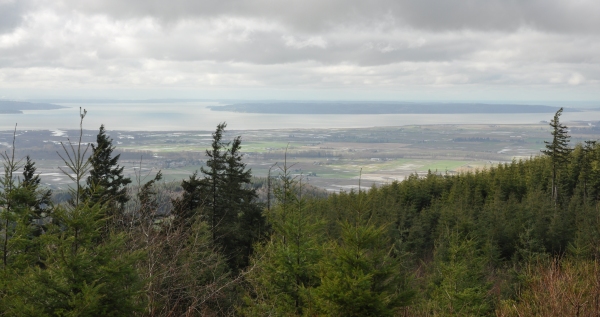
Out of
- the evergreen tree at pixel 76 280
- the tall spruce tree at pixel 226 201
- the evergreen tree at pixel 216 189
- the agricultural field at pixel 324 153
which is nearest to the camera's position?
the evergreen tree at pixel 76 280

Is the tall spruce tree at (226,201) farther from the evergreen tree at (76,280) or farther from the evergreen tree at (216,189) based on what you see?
the evergreen tree at (76,280)

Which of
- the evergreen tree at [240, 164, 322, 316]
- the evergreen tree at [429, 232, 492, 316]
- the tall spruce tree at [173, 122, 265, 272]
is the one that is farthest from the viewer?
the tall spruce tree at [173, 122, 265, 272]

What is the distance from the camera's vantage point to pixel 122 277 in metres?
Result: 6.52

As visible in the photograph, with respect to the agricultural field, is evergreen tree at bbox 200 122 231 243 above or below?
above

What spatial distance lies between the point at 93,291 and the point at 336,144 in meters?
169

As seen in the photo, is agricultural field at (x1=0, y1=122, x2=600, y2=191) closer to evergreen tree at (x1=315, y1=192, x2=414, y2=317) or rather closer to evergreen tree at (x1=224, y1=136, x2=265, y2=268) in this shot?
evergreen tree at (x1=224, y1=136, x2=265, y2=268)

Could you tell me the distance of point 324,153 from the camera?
484ft

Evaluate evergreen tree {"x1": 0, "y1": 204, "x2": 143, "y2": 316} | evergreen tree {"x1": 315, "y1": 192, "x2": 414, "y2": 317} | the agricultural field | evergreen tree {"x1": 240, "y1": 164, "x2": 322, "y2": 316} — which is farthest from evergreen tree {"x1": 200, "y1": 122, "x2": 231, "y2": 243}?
the agricultural field

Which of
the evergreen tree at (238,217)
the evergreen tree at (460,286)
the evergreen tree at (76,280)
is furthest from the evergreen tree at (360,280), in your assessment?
the evergreen tree at (238,217)

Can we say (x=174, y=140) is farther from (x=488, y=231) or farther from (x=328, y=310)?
(x=328, y=310)

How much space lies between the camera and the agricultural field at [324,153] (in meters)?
87.4

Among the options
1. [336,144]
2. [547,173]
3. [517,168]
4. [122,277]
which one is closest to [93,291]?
[122,277]

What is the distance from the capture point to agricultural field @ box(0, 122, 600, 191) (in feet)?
287

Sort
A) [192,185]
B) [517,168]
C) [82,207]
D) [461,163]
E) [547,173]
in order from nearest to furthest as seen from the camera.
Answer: [82,207]
[192,185]
[547,173]
[517,168]
[461,163]
